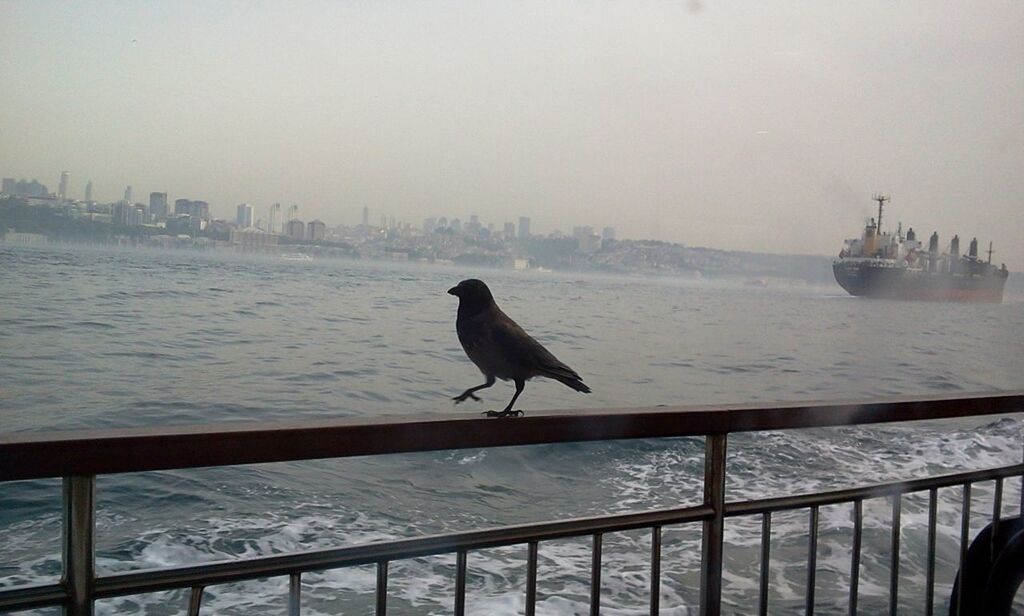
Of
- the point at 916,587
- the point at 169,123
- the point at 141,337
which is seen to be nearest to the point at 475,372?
the point at 141,337

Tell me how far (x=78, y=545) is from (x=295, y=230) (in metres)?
0.91

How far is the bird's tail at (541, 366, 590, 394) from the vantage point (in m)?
1.20

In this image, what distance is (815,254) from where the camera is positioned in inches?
82.0

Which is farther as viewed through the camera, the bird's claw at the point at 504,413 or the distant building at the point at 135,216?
the distant building at the point at 135,216

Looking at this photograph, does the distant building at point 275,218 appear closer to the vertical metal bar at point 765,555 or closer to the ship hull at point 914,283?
the vertical metal bar at point 765,555

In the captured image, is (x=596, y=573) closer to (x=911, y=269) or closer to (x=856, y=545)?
(x=856, y=545)

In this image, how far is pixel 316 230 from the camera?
1.62 metres

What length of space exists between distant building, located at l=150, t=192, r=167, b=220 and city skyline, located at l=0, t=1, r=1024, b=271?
3cm

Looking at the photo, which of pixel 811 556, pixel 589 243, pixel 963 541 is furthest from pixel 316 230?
pixel 963 541

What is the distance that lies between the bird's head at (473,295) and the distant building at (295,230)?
536 mm

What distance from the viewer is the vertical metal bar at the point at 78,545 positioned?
79 centimetres

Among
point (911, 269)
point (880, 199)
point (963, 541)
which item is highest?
point (880, 199)

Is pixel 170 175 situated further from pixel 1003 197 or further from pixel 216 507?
pixel 1003 197

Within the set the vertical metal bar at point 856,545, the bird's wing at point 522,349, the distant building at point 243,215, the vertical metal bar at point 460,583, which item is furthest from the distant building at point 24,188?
the vertical metal bar at point 856,545
